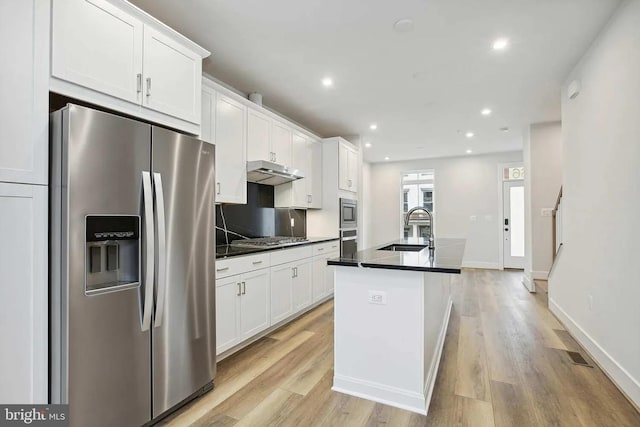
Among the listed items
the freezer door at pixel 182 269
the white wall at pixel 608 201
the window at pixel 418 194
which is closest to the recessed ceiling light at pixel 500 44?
the white wall at pixel 608 201

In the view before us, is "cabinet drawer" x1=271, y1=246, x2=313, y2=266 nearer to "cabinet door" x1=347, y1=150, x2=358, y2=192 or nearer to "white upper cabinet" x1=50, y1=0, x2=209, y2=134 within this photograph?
"white upper cabinet" x1=50, y1=0, x2=209, y2=134

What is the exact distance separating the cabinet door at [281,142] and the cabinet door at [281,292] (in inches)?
51.4

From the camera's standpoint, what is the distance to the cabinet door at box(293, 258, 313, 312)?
3.54 meters

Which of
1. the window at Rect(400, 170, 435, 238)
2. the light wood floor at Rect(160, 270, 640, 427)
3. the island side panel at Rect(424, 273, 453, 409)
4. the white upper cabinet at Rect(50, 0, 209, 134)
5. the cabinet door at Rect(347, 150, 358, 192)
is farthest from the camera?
the window at Rect(400, 170, 435, 238)

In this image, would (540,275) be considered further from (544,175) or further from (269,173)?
(269,173)

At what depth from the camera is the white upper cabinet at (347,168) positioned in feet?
15.6

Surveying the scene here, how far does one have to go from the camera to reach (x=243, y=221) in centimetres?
370

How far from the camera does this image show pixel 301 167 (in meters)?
4.26

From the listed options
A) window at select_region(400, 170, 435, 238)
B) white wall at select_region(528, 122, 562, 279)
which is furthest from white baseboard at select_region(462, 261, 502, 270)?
white wall at select_region(528, 122, 562, 279)

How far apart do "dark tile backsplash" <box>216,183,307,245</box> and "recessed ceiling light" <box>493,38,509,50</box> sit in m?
2.87

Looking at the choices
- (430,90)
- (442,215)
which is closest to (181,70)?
(430,90)

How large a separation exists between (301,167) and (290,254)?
4.47ft

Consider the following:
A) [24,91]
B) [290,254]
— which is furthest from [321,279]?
[24,91]

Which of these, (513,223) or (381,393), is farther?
(513,223)
